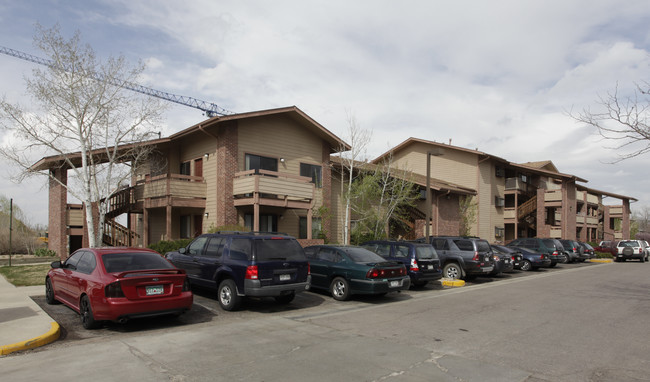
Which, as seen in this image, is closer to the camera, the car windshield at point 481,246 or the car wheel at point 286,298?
the car wheel at point 286,298

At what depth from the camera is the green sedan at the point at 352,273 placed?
12.0m

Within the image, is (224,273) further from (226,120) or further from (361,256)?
(226,120)

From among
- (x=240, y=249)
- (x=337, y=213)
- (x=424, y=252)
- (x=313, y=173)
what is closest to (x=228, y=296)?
(x=240, y=249)

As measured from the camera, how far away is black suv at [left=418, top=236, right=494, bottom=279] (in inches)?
685

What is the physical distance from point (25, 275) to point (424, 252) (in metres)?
13.8

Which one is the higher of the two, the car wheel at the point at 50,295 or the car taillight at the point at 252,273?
the car taillight at the point at 252,273

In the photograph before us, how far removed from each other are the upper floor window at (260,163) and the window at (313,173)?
179 cm

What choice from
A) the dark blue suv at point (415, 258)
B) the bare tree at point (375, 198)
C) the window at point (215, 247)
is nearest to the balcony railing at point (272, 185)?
the bare tree at point (375, 198)

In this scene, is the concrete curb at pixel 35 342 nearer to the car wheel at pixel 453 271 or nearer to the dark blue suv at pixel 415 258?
the dark blue suv at pixel 415 258

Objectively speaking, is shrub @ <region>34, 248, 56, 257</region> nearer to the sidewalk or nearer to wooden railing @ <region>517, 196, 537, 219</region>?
the sidewalk

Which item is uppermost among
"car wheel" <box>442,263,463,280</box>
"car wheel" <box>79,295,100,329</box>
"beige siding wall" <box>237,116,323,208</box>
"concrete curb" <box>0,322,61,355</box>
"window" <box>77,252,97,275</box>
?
"beige siding wall" <box>237,116,323,208</box>

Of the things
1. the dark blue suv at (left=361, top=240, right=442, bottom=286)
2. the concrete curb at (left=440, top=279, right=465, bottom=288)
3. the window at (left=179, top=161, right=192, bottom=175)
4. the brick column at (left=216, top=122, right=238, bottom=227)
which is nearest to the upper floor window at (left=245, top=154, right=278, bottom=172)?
the brick column at (left=216, top=122, right=238, bottom=227)

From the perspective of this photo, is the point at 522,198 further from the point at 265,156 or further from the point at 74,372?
the point at 74,372

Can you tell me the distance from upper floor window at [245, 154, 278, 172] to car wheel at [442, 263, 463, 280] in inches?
377
